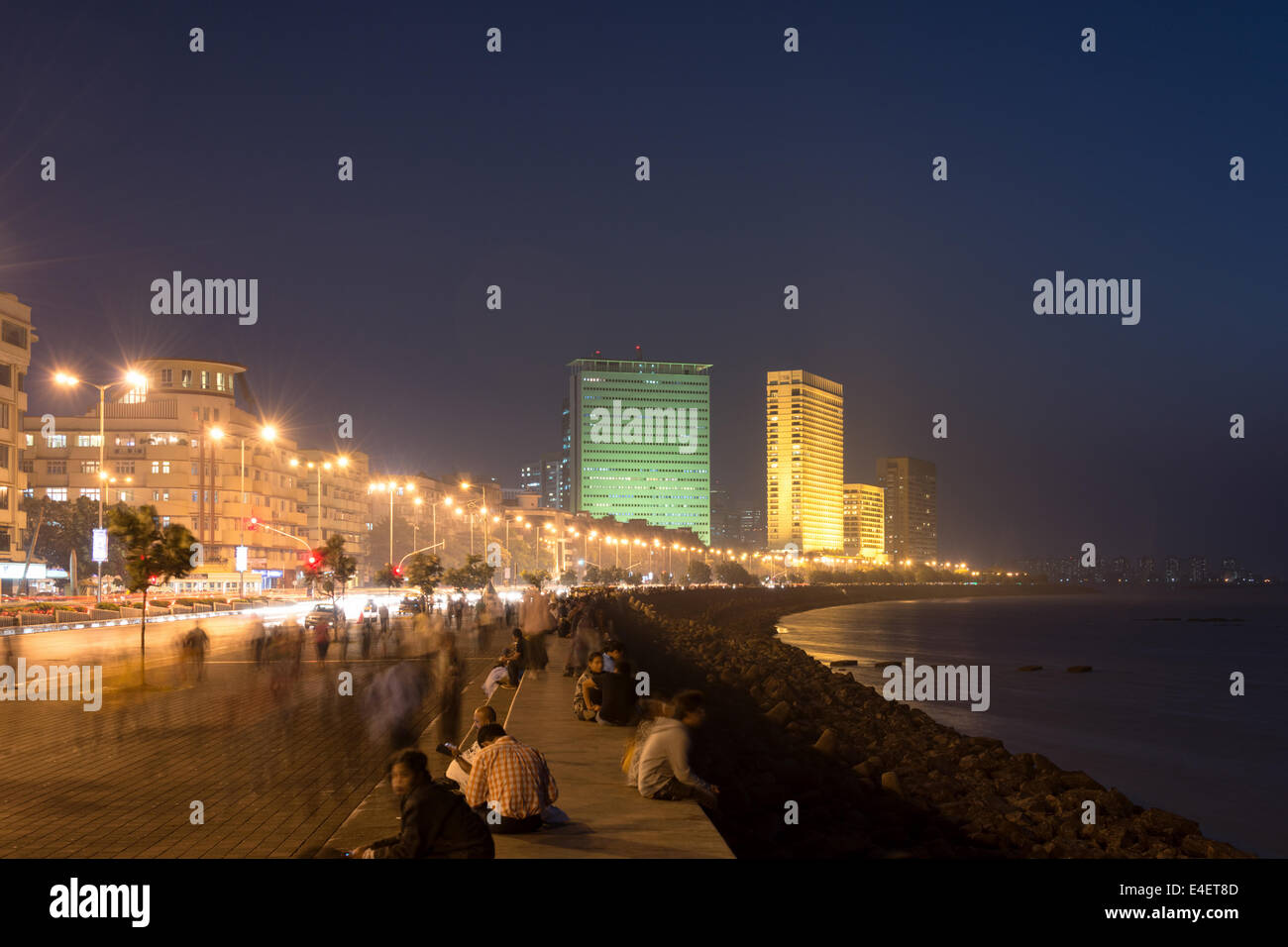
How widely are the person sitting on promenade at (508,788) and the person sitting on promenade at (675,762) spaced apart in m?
1.61

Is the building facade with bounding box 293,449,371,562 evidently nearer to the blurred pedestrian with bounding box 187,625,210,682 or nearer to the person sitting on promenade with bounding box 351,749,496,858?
the blurred pedestrian with bounding box 187,625,210,682

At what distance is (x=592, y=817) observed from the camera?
10.2m

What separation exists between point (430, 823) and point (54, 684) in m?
20.3

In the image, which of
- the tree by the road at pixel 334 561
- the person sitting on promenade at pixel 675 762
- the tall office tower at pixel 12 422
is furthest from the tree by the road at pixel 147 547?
the tall office tower at pixel 12 422

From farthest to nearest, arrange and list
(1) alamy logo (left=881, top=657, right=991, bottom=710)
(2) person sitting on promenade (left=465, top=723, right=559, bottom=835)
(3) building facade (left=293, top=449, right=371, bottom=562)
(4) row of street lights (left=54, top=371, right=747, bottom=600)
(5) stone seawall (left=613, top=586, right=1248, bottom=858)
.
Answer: (3) building facade (left=293, top=449, right=371, bottom=562)
(1) alamy logo (left=881, top=657, right=991, bottom=710)
(4) row of street lights (left=54, top=371, right=747, bottom=600)
(5) stone seawall (left=613, top=586, right=1248, bottom=858)
(2) person sitting on promenade (left=465, top=723, right=559, bottom=835)

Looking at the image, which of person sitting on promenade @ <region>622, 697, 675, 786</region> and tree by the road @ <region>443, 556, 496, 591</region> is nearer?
person sitting on promenade @ <region>622, 697, 675, 786</region>

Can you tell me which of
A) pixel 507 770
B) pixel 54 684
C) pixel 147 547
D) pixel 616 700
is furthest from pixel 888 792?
pixel 54 684

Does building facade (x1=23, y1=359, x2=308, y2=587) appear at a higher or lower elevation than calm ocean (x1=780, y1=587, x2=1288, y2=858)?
higher

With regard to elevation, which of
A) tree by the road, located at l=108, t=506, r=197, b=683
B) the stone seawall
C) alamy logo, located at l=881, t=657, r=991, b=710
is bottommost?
alamy logo, located at l=881, t=657, r=991, b=710

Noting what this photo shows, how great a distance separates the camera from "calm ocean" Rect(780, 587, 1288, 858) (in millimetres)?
24297
